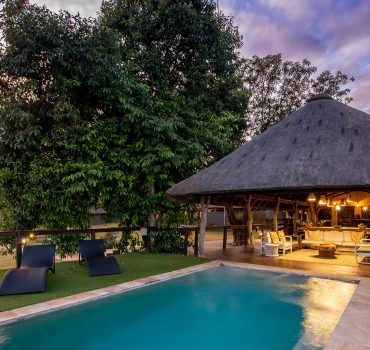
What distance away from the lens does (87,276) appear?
7.34m

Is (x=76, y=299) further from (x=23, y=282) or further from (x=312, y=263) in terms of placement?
(x=312, y=263)

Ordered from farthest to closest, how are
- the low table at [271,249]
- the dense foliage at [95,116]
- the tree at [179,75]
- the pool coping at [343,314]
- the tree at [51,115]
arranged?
the tree at [179,75], the low table at [271,249], the dense foliage at [95,116], the tree at [51,115], the pool coping at [343,314]

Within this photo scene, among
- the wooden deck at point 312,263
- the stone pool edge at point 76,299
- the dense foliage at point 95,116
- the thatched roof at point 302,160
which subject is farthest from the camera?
the dense foliage at point 95,116

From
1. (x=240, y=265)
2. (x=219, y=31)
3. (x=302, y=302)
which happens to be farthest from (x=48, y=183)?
(x=219, y=31)

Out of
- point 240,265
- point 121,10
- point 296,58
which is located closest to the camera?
point 240,265

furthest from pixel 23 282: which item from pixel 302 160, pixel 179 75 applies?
pixel 179 75

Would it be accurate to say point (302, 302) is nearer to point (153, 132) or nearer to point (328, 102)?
point (153, 132)

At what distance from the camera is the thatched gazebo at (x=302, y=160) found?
8227 millimetres

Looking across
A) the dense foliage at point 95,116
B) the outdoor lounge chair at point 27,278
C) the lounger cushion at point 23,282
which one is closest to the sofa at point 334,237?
the dense foliage at point 95,116

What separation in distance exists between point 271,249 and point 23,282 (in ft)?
25.6

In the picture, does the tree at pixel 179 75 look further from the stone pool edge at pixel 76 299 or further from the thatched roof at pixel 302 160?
the stone pool edge at pixel 76 299

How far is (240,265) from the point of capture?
353 inches

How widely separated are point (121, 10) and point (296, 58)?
36.2ft

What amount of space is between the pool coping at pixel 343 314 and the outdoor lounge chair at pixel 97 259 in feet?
3.22
